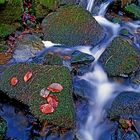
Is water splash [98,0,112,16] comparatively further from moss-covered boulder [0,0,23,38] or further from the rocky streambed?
moss-covered boulder [0,0,23,38]

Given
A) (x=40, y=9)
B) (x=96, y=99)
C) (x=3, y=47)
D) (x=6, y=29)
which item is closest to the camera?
(x=96, y=99)

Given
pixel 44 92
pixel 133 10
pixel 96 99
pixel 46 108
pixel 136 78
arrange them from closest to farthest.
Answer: pixel 46 108 < pixel 44 92 < pixel 96 99 < pixel 136 78 < pixel 133 10

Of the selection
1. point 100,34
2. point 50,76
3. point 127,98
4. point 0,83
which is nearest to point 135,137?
point 127,98

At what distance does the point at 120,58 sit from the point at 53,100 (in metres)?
1.90

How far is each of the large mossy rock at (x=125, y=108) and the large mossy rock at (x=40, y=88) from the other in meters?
0.76

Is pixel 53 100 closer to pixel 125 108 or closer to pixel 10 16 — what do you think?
pixel 125 108

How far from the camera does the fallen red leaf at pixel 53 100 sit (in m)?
5.16

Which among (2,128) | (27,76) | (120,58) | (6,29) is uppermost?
(120,58)

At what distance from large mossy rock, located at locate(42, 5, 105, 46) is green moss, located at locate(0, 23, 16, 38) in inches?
28.4

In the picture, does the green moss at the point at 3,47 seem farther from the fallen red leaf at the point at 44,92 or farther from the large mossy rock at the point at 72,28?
the fallen red leaf at the point at 44,92

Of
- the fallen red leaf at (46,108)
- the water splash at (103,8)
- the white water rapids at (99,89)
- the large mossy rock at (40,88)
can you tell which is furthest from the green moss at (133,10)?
the fallen red leaf at (46,108)

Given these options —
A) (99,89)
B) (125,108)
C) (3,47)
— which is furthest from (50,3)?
(125,108)

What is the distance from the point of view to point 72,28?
732cm

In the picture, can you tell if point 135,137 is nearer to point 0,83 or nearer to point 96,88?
point 96,88
